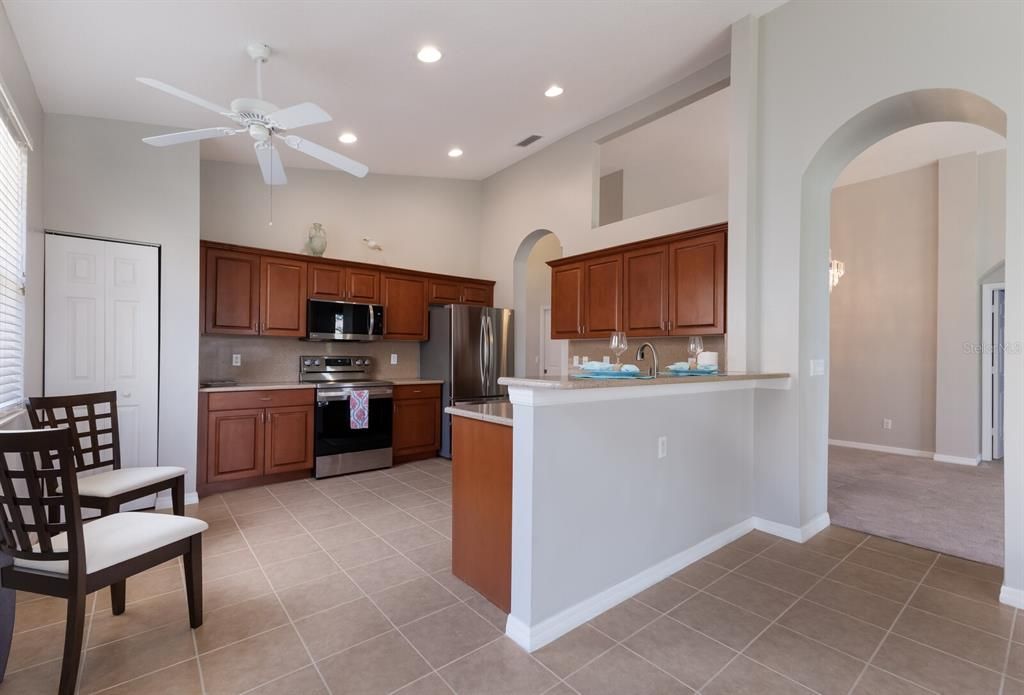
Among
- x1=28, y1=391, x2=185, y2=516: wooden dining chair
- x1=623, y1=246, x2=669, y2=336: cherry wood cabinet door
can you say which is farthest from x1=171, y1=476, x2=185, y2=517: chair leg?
x1=623, y1=246, x2=669, y2=336: cherry wood cabinet door

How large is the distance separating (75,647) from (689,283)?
155 inches

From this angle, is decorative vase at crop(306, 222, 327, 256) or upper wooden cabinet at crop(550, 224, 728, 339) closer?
upper wooden cabinet at crop(550, 224, 728, 339)

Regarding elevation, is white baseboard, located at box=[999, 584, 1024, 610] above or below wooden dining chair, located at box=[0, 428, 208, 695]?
below

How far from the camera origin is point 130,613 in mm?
2236

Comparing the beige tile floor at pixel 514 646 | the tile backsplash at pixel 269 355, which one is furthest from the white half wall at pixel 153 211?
the beige tile floor at pixel 514 646

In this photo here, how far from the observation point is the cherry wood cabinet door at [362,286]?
5.12m

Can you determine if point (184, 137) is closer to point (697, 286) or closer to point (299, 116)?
point (299, 116)

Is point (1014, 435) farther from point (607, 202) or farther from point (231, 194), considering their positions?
point (231, 194)

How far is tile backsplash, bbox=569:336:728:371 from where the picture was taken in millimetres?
4102

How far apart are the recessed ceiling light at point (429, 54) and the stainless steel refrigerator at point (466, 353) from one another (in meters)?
2.62

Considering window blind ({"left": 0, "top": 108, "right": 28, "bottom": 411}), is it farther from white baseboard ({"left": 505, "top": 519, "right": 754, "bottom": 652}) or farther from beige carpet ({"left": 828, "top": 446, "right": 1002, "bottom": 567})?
beige carpet ({"left": 828, "top": 446, "right": 1002, "bottom": 567})

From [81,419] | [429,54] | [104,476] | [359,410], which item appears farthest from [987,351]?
[81,419]

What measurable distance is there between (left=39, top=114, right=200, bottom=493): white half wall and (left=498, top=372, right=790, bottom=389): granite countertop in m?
2.93

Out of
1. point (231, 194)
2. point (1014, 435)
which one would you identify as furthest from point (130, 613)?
point (1014, 435)
